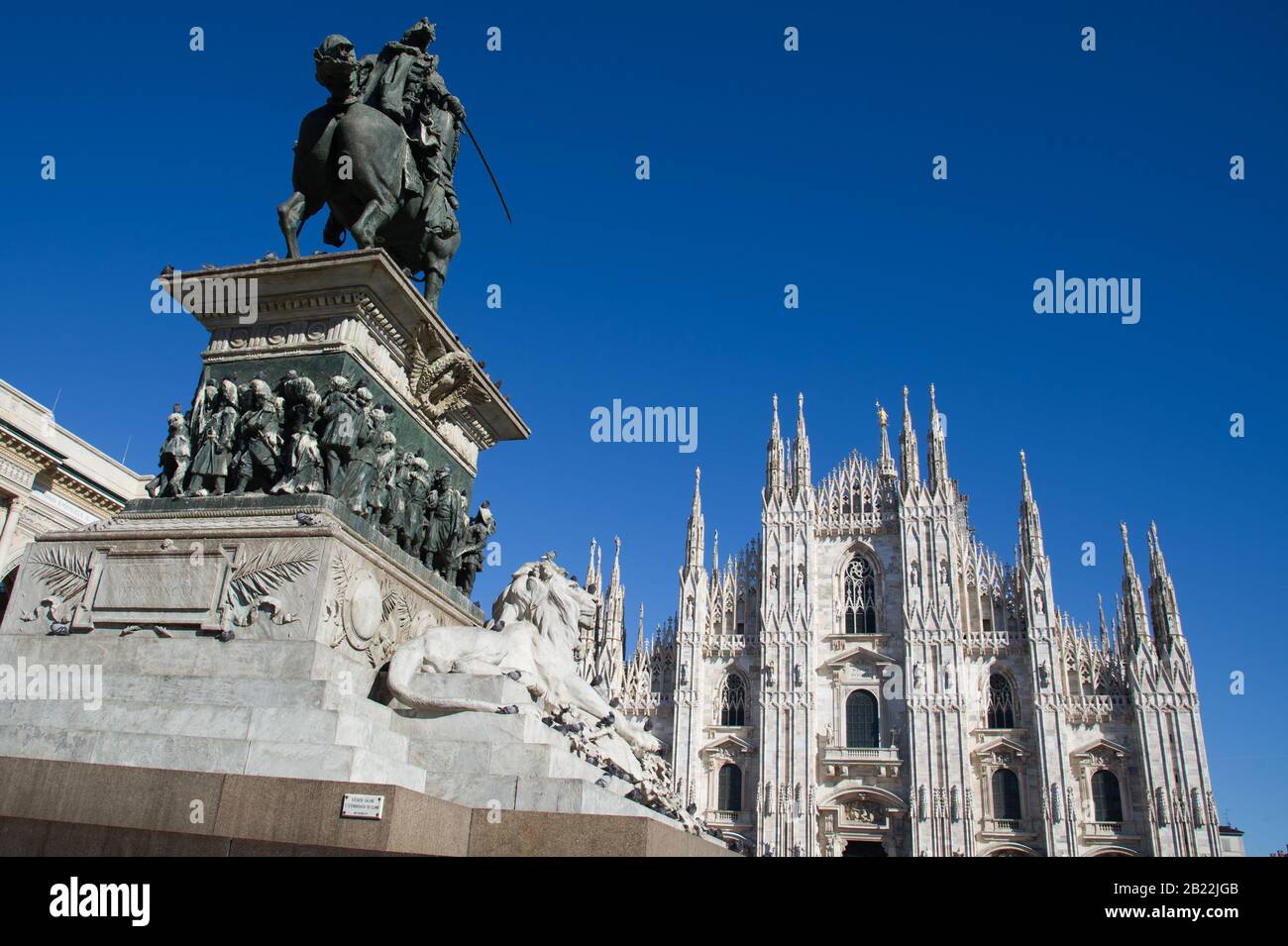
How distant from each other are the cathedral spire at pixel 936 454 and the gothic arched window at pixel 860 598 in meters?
4.69

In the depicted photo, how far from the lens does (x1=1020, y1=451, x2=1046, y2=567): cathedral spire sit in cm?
3916

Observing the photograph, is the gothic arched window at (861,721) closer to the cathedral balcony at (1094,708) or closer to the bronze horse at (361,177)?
the cathedral balcony at (1094,708)

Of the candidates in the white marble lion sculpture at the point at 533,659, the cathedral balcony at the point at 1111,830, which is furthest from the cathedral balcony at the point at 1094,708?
the white marble lion sculpture at the point at 533,659

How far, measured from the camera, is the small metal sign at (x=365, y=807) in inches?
162

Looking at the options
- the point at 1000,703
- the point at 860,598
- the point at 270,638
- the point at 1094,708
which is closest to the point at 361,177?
the point at 270,638

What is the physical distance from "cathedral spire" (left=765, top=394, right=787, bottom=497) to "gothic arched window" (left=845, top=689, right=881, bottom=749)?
974 cm

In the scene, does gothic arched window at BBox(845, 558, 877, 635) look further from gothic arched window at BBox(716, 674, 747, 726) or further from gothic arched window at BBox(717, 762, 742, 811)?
gothic arched window at BBox(717, 762, 742, 811)

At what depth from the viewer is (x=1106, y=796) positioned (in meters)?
35.2

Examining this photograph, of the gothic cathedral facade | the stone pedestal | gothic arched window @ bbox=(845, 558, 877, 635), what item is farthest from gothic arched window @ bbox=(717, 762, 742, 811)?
the stone pedestal

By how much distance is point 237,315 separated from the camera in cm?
709

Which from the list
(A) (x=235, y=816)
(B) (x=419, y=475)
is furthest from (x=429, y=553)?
(A) (x=235, y=816)

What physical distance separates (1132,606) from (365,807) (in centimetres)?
3986

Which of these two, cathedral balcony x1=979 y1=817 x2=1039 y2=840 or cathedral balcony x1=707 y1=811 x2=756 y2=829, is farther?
cathedral balcony x1=707 y1=811 x2=756 y2=829
